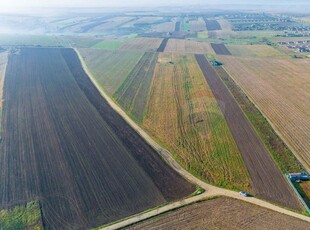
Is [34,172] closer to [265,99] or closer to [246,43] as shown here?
[265,99]

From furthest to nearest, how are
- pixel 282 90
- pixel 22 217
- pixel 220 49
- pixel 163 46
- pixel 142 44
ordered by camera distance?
1. pixel 142 44
2. pixel 163 46
3. pixel 220 49
4. pixel 282 90
5. pixel 22 217

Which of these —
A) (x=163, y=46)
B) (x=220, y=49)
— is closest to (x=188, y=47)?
(x=163, y=46)

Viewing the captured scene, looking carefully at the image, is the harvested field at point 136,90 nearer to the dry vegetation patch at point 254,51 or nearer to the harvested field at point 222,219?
the harvested field at point 222,219

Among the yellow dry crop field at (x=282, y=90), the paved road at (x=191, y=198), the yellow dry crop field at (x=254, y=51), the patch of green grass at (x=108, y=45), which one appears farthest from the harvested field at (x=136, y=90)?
the yellow dry crop field at (x=254, y=51)

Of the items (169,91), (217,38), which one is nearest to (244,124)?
(169,91)

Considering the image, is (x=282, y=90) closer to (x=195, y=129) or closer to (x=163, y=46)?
(x=195, y=129)

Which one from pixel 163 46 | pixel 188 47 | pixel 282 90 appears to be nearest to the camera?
pixel 282 90

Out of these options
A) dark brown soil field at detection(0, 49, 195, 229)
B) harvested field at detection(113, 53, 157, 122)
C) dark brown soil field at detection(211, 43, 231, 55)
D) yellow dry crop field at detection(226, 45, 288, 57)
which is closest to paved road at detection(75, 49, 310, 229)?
dark brown soil field at detection(0, 49, 195, 229)

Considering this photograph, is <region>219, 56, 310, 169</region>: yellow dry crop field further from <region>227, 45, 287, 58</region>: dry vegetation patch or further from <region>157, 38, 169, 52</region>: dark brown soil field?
<region>157, 38, 169, 52</region>: dark brown soil field
